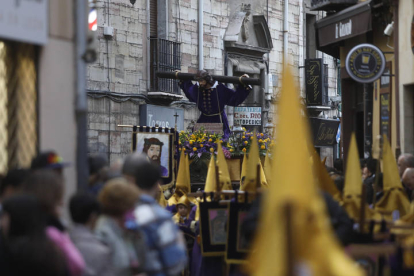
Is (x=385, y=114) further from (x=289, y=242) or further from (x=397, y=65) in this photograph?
(x=289, y=242)

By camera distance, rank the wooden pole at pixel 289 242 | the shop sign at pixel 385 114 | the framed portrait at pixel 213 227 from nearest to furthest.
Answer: the wooden pole at pixel 289 242
the framed portrait at pixel 213 227
the shop sign at pixel 385 114

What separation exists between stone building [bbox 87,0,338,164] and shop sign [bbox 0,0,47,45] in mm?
14835

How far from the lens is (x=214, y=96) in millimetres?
13648

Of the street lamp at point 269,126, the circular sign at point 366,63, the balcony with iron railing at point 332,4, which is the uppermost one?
the balcony with iron railing at point 332,4

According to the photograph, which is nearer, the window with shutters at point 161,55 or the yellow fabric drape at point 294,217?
the yellow fabric drape at point 294,217

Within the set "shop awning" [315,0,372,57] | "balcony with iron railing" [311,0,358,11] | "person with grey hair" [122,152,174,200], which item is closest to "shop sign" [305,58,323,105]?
"shop awning" [315,0,372,57]

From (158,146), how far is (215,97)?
1511 mm

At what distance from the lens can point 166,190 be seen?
12.6m

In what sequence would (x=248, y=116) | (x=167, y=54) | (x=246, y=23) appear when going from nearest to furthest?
(x=167, y=54), (x=248, y=116), (x=246, y=23)

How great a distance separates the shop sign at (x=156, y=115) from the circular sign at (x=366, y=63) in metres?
10.4

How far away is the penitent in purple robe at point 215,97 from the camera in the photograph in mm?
13578

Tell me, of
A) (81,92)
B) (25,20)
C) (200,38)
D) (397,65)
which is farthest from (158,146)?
(200,38)

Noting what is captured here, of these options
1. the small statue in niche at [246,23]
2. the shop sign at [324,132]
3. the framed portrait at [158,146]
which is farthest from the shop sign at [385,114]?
the small statue in niche at [246,23]

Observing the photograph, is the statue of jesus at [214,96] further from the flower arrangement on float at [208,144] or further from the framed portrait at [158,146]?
the framed portrait at [158,146]
